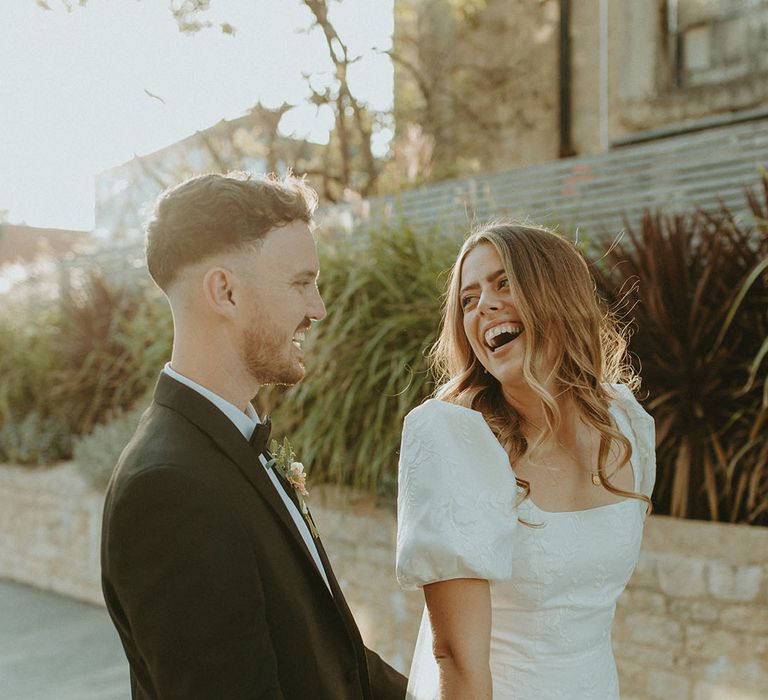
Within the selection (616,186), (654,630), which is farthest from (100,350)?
(654,630)

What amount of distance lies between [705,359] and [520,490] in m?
3.20

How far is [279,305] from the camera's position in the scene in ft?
5.85

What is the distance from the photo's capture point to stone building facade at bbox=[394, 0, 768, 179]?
375 inches

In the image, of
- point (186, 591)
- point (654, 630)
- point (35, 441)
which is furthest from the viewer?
point (35, 441)

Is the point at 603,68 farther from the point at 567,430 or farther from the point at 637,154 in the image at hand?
the point at 567,430

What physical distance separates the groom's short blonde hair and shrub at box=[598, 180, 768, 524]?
10.3ft

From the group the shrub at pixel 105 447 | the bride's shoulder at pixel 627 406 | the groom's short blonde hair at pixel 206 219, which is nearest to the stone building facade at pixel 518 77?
the shrub at pixel 105 447

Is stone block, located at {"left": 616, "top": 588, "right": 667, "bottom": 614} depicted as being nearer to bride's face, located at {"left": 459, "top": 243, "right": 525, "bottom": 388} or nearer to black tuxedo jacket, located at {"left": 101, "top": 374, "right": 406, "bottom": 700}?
bride's face, located at {"left": 459, "top": 243, "right": 525, "bottom": 388}

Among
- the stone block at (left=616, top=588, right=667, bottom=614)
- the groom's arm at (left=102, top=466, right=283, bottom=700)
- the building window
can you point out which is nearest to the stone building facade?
the building window

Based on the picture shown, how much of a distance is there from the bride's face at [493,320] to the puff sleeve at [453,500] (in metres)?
0.21

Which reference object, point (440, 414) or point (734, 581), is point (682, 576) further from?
point (440, 414)

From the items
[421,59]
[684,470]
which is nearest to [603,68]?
[421,59]

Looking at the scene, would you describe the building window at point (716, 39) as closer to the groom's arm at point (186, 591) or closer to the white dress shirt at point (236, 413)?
the white dress shirt at point (236, 413)

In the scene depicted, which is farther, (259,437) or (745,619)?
(745,619)
